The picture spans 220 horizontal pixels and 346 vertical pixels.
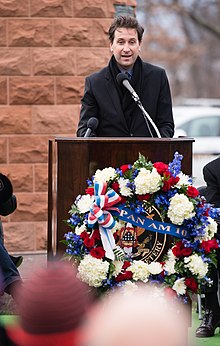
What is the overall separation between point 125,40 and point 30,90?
2.55 metres

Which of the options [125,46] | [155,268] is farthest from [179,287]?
[125,46]

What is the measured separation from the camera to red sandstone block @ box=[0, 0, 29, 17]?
801cm

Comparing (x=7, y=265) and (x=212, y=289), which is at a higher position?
(x=7, y=265)

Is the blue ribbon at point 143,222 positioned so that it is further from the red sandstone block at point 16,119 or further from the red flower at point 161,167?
the red sandstone block at point 16,119

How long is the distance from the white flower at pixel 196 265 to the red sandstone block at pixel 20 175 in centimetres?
308

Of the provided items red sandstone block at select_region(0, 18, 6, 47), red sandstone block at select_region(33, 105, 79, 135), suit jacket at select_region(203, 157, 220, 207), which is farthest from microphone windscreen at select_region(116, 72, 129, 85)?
red sandstone block at select_region(0, 18, 6, 47)

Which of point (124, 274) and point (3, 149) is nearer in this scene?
point (124, 274)

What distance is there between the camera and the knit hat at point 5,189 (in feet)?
20.1

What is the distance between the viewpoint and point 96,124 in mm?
5516

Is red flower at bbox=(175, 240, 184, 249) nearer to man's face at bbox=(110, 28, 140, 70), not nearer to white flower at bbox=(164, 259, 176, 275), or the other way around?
white flower at bbox=(164, 259, 176, 275)

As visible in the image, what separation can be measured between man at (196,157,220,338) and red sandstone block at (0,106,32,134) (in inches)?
91.5

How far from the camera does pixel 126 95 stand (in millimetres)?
5711

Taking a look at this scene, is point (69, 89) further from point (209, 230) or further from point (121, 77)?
point (209, 230)

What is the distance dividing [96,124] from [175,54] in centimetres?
3110
